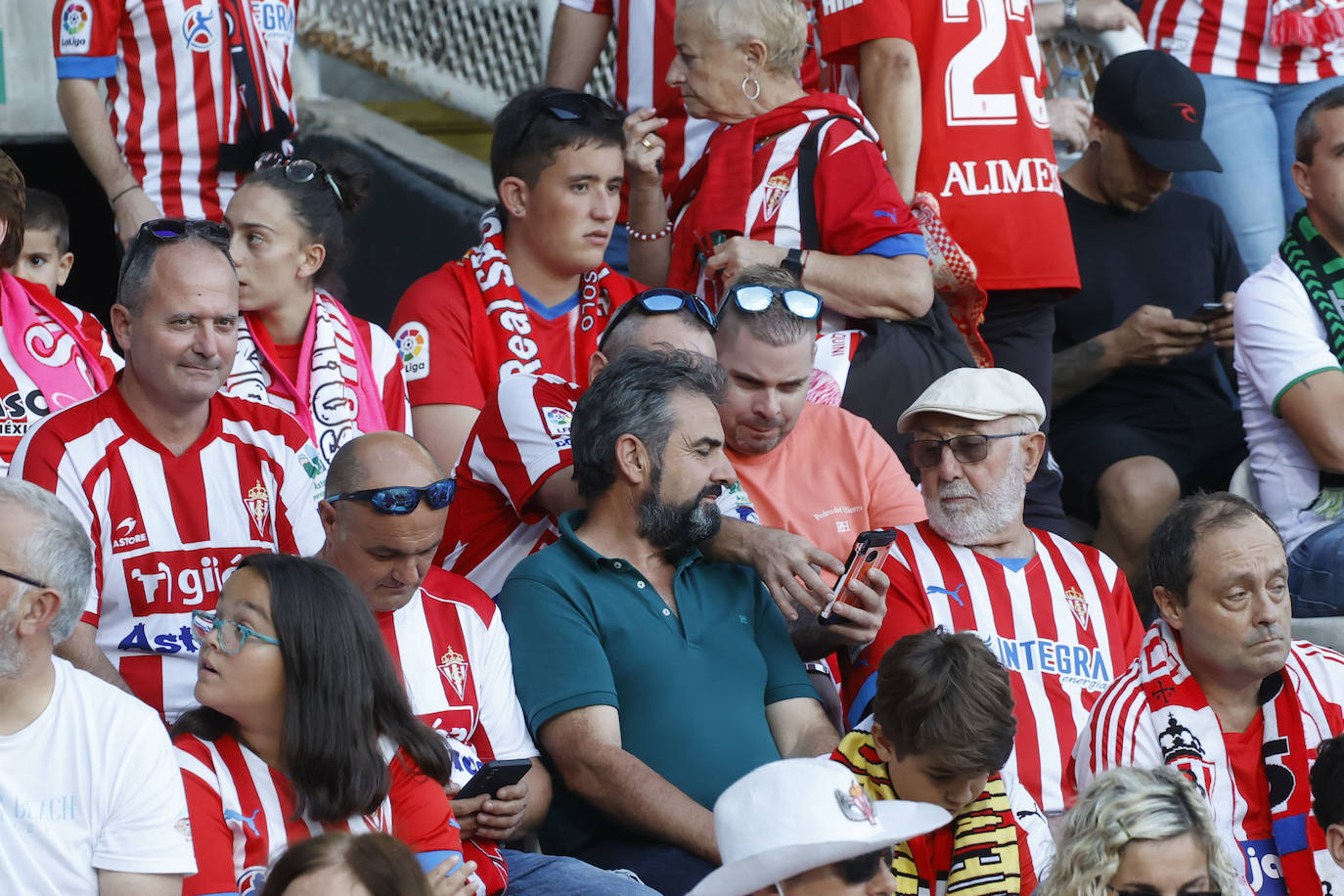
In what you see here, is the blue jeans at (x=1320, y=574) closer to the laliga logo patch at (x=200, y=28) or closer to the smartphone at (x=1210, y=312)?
the smartphone at (x=1210, y=312)

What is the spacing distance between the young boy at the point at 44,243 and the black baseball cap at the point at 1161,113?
11.4ft

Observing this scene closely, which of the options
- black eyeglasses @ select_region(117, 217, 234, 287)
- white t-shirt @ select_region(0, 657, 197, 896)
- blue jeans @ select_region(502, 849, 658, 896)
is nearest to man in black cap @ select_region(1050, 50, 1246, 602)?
blue jeans @ select_region(502, 849, 658, 896)

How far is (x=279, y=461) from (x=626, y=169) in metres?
1.67

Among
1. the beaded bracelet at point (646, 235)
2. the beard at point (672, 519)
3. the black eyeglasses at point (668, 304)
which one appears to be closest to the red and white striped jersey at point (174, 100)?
the beaded bracelet at point (646, 235)

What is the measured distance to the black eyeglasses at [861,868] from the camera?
8.16 feet

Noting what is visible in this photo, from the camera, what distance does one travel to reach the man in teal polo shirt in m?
3.63

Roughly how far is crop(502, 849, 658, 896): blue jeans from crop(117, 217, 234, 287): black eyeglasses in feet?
5.01

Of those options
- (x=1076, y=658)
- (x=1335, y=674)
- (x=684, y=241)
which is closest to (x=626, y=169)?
(x=684, y=241)

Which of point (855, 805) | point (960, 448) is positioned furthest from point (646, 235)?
point (855, 805)

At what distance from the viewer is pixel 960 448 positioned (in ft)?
13.8

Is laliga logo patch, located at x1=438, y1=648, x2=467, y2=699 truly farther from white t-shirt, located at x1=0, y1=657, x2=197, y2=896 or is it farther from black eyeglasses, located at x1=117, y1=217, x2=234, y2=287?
black eyeglasses, located at x1=117, y1=217, x2=234, y2=287

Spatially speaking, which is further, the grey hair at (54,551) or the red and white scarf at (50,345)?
the red and white scarf at (50,345)

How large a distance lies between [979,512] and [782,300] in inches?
28.9

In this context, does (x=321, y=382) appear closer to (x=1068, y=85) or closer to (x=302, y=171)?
(x=302, y=171)
